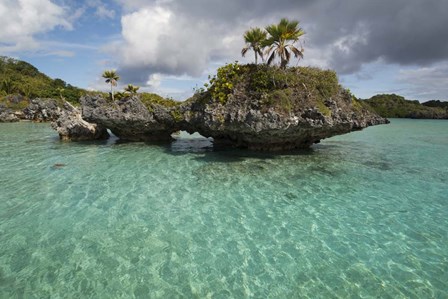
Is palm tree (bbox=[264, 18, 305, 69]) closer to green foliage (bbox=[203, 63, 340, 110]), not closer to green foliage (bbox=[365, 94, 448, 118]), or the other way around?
green foliage (bbox=[203, 63, 340, 110])

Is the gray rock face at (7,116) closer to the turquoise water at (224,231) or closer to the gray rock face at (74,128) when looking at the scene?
the gray rock face at (74,128)

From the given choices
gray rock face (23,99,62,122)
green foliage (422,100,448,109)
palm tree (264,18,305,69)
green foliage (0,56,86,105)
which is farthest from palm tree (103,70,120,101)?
green foliage (422,100,448,109)

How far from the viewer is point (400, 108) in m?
122

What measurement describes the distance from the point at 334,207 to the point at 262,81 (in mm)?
10593

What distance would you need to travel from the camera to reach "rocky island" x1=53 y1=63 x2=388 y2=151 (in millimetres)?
18094

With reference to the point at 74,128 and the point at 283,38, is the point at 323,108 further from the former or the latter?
the point at 74,128

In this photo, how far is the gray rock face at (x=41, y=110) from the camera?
65.3m

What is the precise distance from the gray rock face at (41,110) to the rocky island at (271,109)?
52.8 m

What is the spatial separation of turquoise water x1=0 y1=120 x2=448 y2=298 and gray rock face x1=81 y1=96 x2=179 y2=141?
8.02 m

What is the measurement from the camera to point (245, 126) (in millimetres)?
18516

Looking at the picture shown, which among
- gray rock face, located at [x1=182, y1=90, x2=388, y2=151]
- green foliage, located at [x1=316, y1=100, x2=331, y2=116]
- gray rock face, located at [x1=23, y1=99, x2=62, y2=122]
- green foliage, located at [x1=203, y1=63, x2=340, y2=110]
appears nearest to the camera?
gray rock face, located at [x1=182, y1=90, x2=388, y2=151]

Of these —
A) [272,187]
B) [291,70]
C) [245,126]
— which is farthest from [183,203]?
[291,70]

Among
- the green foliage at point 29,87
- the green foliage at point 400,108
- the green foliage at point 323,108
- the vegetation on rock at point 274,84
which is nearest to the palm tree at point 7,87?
the green foliage at point 29,87

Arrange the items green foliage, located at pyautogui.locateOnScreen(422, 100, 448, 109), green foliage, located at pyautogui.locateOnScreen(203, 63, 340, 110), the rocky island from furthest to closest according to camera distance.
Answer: green foliage, located at pyautogui.locateOnScreen(422, 100, 448, 109) → green foliage, located at pyautogui.locateOnScreen(203, 63, 340, 110) → the rocky island
